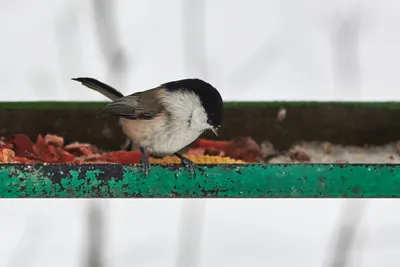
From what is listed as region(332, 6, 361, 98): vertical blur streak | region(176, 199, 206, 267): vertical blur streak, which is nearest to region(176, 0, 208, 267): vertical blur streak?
region(176, 199, 206, 267): vertical blur streak

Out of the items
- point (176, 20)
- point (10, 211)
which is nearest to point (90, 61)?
point (176, 20)

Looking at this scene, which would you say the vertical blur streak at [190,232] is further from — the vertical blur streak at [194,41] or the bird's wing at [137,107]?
the bird's wing at [137,107]

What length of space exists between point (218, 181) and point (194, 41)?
2080mm

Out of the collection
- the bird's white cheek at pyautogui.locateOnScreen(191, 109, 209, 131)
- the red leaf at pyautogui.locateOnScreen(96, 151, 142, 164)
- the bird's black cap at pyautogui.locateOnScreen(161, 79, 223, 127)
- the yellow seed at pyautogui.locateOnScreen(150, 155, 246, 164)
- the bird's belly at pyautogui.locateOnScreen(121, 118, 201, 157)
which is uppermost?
the bird's black cap at pyautogui.locateOnScreen(161, 79, 223, 127)

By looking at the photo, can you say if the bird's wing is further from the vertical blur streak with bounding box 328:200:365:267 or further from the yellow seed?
the vertical blur streak with bounding box 328:200:365:267

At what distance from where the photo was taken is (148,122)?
2500mm

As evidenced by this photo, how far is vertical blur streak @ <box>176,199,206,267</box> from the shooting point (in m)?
3.36

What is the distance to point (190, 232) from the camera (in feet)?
11.5

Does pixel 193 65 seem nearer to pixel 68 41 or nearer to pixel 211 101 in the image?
pixel 68 41

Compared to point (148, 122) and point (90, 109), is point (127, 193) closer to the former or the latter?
point (148, 122)

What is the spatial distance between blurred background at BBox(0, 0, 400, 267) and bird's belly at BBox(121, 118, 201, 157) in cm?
97

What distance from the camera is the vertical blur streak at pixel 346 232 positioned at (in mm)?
3176

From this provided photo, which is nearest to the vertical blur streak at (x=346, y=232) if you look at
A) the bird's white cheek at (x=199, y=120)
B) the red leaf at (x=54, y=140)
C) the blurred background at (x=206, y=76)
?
the blurred background at (x=206, y=76)

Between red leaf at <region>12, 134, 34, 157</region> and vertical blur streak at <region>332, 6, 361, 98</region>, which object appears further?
vertical blur streak at <region>332, 6, 361, 98</region>
